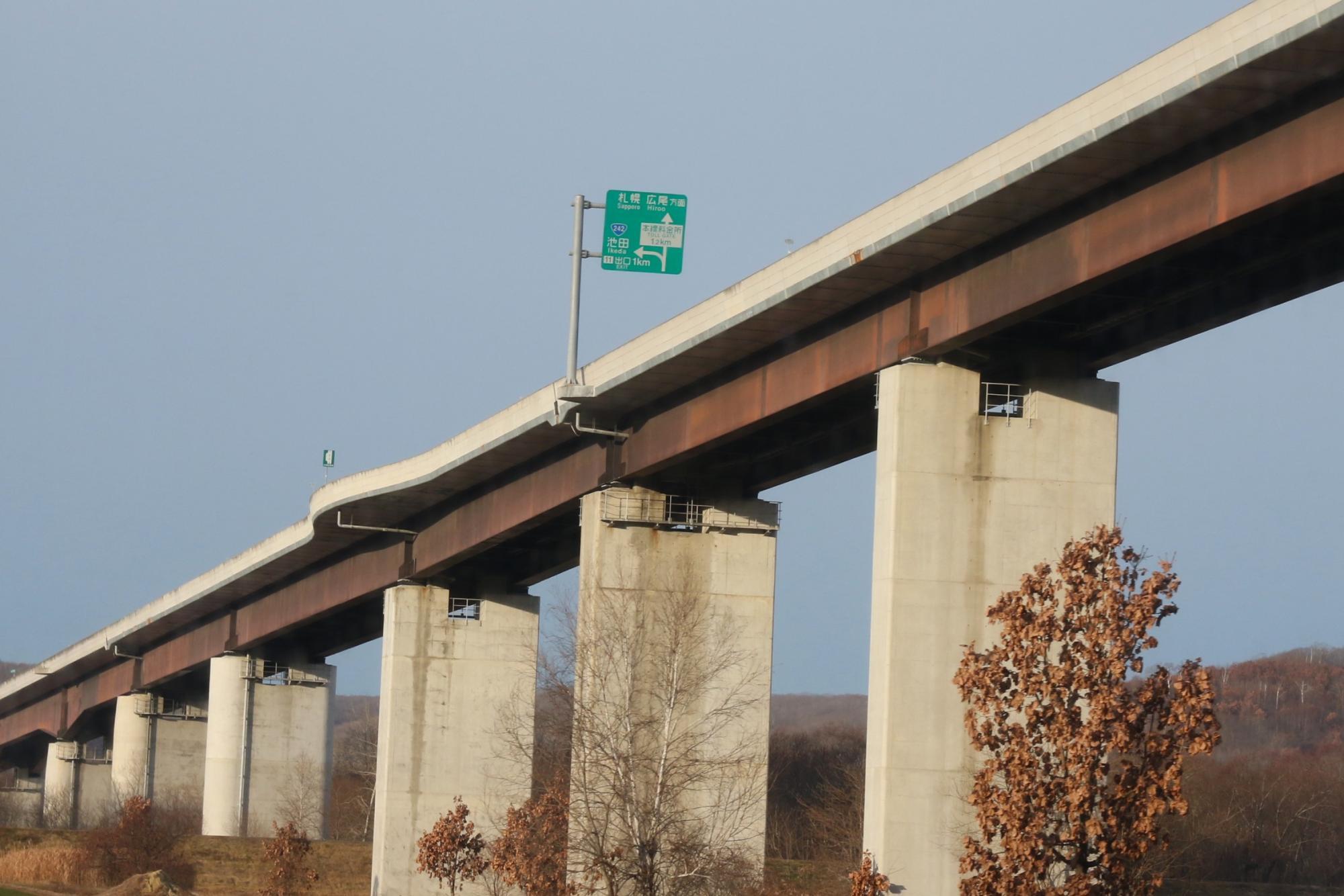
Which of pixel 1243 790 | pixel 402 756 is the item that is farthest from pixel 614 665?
pixel 1243 790

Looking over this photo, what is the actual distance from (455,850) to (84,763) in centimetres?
5032

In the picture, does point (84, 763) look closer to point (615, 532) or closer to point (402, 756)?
point (402, 756)

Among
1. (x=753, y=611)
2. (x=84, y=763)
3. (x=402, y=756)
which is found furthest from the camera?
(x=84, y=763)

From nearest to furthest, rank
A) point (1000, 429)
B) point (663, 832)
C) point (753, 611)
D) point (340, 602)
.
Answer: point (1000, 429) < point (663, 832) < point (753, 611) < point (340, 602)

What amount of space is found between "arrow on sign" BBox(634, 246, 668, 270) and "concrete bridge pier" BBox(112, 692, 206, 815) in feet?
169

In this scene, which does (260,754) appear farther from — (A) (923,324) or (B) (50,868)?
(A) (923,324)

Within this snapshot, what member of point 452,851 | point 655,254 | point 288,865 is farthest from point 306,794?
point 655,254

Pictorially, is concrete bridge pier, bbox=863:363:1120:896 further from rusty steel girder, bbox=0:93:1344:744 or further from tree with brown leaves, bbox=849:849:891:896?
rusty steel girder, bbox=0:93:1344:744

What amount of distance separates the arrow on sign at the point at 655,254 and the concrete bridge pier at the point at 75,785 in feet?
210

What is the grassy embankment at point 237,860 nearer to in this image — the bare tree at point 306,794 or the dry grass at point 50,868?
the dry grass at point 50,868

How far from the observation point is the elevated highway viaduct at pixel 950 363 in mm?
22047

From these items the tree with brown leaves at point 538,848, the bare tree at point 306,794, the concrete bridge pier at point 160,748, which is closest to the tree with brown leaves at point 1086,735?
the tree with brown leaves at point 538,848

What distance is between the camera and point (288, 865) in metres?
53.5

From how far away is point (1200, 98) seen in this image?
21344 millimetres
